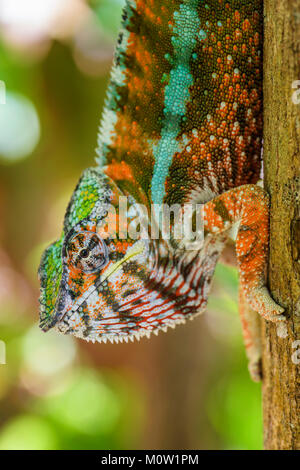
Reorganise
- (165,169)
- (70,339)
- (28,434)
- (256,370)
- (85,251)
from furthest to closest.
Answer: (70,339) → (28,434) → (256,370) → (165,169) → (85,251)

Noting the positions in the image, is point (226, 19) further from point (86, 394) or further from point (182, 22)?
point (86, 394)

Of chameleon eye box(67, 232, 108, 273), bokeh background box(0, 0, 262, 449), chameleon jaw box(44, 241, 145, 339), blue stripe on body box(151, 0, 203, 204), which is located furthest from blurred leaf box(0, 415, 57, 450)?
blue stripe on body box(151, 0, 203, 204)

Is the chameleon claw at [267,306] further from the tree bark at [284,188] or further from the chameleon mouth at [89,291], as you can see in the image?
the chameleon mouth at [89,291]

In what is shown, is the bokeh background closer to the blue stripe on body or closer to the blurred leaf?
the blurred leaf

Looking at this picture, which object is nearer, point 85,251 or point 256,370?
point 85,251

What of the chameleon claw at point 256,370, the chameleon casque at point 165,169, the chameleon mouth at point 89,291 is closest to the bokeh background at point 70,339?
the chameleon claw at point 256,370

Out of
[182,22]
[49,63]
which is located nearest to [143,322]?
[182,22]

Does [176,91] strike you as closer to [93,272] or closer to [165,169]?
[165,169]

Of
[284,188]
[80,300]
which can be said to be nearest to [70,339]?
[80,300]

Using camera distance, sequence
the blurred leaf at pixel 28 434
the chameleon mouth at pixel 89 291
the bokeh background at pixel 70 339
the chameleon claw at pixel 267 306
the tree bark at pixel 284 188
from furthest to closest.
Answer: the blurred leaf at pixel 28 434
the bokeh background at pixel 70 339
the chameleon mouth at pixel 89 291
the chameleon claw at pixel 267 306
the tree bark at pixel 284 188
